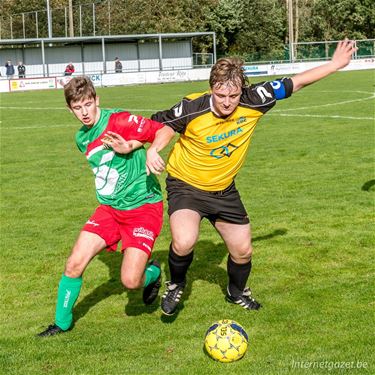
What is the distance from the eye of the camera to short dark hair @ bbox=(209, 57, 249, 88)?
5.27 meters

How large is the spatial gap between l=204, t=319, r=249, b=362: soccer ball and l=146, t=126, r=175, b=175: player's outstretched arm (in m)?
1.25

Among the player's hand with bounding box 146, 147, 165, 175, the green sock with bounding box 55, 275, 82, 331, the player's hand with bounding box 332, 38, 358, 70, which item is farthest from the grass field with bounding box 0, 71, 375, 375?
the player's hand with bounding box 332, 38, 358, 70

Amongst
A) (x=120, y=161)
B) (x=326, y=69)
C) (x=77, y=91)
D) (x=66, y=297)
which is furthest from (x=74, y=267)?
(x=326, y=69)

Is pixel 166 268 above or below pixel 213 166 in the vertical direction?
A: below

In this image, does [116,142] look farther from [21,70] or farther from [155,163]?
[21,70]

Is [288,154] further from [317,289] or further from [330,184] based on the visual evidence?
[317,289]

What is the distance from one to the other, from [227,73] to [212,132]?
0.53 meters

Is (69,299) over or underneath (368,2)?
Result: underneath

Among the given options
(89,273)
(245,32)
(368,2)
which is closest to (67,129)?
(89,273)

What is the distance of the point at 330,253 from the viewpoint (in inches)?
291

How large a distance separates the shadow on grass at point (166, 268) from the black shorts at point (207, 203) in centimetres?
92

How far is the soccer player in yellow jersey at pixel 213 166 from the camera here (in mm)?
5547

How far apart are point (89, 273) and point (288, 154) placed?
7.61 m

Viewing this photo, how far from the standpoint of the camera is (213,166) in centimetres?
570
